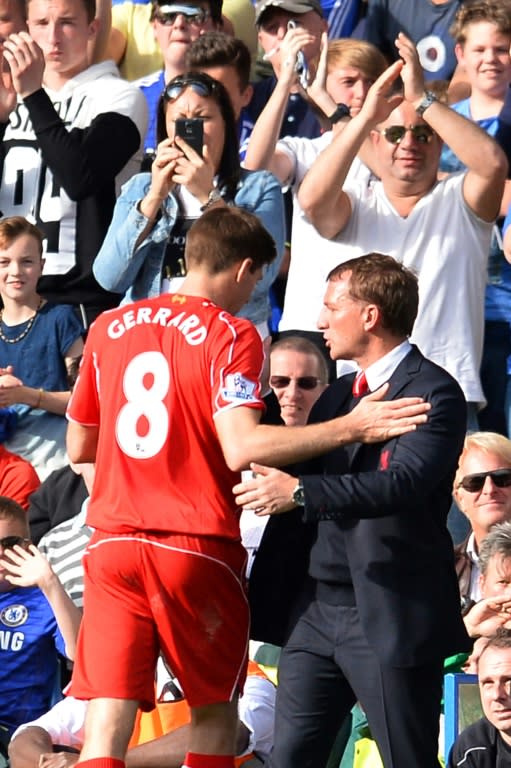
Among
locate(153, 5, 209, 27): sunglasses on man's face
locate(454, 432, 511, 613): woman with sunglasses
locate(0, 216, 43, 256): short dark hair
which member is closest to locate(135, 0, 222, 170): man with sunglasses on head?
locate(153, 5, 209, 27): sunglasses on man's face

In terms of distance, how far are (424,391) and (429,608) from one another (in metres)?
0.71

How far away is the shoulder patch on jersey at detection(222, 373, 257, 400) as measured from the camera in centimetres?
547

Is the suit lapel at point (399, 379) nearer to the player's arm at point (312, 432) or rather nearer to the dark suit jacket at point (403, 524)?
the dark suit jacket at point (403, 524)

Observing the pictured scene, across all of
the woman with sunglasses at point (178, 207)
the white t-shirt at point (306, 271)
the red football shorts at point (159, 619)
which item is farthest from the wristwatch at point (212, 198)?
the red football shorts at point (159, 619)

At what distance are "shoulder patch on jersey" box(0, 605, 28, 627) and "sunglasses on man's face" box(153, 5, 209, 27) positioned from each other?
3572mm

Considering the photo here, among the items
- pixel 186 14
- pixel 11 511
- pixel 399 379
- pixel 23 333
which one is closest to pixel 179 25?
pixel 186 14

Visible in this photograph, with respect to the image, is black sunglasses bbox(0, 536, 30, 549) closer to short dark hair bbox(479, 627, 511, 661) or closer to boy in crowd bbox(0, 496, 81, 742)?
boy in crowd bbox(0, 496, 81, 742)

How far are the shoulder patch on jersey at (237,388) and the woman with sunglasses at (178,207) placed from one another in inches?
80.7

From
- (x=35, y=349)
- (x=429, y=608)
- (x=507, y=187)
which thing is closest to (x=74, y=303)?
(x=35, y=349)

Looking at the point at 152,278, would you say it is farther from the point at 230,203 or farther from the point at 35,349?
the point at 35,349

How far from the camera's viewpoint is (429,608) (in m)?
5.55

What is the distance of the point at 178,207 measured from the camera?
25.2 ft

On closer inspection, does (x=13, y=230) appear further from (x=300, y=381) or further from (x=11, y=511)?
(x=300, y=381)

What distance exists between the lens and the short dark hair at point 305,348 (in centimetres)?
763
